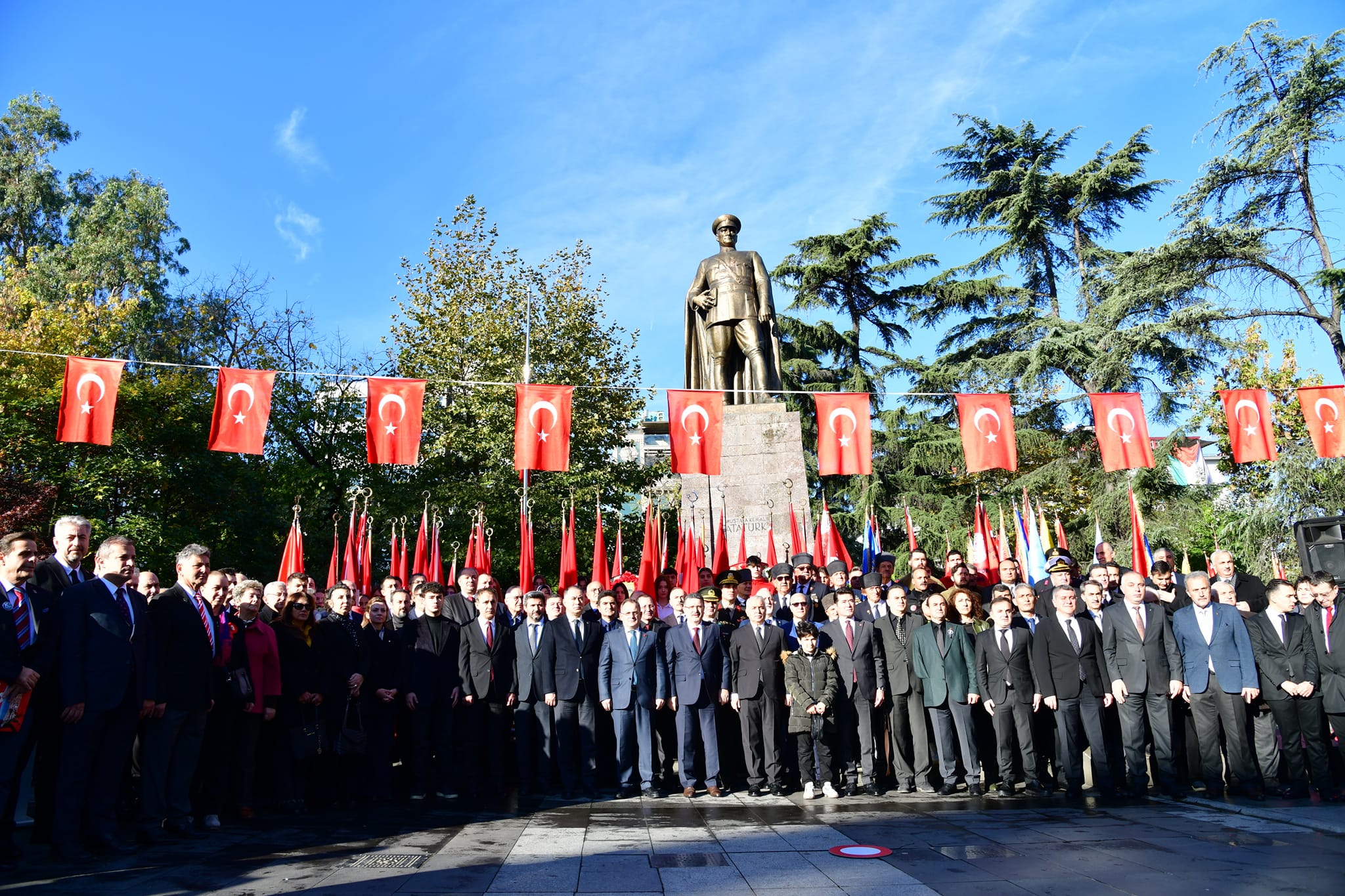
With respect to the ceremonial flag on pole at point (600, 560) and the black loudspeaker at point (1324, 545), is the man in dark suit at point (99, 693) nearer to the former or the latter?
the ceremonial flag on pole at point (600, 560)

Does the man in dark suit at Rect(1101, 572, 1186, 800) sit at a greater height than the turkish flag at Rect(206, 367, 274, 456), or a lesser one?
lesser

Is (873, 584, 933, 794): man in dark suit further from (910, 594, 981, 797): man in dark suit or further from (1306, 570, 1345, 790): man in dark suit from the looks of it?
(1306, 570, 1345, 790): man in dark suit

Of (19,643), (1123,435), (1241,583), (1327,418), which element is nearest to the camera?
(19,643)

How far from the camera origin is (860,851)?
475 cm

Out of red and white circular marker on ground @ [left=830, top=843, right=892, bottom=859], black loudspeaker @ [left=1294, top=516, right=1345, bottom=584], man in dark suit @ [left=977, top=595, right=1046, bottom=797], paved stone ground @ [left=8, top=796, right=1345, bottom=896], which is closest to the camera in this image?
paved stone ground @ [left=8, top=796, right=1345, bottom=896]

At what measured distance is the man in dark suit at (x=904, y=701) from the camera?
7.04 m

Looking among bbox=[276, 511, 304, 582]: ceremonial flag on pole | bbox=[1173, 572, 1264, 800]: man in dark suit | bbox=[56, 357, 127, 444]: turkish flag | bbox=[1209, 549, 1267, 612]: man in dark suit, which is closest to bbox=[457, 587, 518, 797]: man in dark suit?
bbox=[1173, 572, 1264, 800]: man in dark suit

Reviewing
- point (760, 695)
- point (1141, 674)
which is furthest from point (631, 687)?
point (1141, 674)

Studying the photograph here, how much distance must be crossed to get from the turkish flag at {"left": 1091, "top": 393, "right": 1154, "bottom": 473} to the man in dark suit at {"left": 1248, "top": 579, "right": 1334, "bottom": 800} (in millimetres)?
5474

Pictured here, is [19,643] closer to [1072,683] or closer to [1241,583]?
[1072,683]

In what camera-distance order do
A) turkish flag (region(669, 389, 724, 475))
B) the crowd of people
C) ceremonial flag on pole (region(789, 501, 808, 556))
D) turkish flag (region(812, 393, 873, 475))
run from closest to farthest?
the crowd of people → ceremonial flag on pole (region(789, 501, 808, 556)) → turkish flag (region(669, 389, 724, 475)) → turkish flag (region(812, 393, 873, 475))

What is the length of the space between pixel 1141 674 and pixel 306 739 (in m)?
6.09

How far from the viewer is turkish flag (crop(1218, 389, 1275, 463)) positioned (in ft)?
40.2

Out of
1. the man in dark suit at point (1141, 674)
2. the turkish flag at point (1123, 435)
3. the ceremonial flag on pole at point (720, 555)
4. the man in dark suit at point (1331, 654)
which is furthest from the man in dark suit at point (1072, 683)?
the turkish flag at point (1123, 435)
